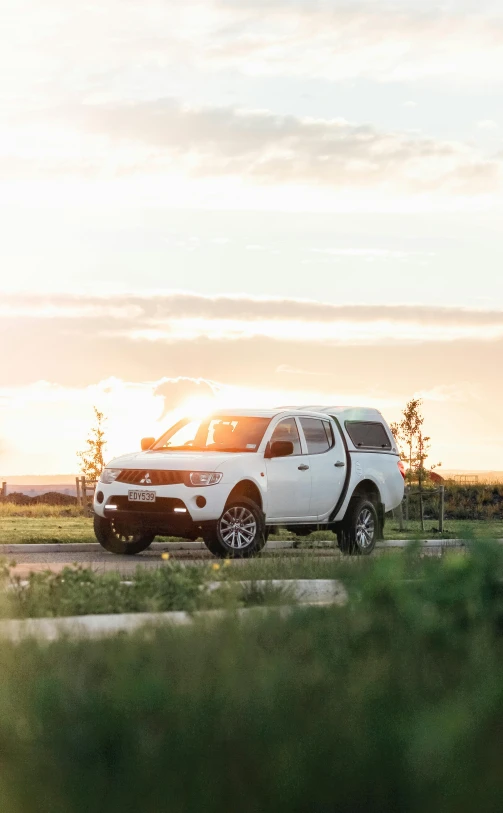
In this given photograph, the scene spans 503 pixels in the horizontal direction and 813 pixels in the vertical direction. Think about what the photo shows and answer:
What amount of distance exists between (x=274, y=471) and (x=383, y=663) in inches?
406

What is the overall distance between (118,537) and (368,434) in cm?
435

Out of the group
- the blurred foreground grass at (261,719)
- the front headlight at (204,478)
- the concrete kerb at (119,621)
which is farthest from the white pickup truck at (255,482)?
the blurred foreground grass at (261,719)

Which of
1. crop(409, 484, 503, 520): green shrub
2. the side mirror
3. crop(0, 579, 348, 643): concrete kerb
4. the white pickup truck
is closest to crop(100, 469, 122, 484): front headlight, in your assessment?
the white pickup truck

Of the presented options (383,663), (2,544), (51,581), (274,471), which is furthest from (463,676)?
(2,544)

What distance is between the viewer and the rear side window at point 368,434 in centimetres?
1738

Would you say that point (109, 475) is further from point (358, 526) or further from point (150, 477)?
point (358, 526)

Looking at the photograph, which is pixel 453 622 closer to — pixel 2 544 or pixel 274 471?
pixel 274 471

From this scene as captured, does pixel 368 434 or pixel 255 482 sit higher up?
pixel 368 434

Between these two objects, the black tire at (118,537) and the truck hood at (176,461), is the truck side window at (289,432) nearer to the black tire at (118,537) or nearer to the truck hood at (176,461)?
the truck hood at (176,461)

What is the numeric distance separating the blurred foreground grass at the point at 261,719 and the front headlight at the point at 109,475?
9120mm

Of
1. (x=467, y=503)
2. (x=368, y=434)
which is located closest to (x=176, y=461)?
(x=368, y=434)

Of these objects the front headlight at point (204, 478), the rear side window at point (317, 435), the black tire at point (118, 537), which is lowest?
the black tire at point (118, 537)

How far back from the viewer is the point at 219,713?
15.3 ft

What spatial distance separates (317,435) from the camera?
16688 millimetres
